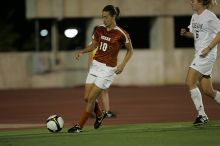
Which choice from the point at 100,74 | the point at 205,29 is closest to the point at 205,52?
the point at 205,29

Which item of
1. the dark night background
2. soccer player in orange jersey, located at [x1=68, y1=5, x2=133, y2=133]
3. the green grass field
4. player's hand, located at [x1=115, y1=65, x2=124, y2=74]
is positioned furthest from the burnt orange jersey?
the dark night background

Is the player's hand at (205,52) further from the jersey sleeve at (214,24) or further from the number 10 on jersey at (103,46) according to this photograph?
the number 10 on jersey at (103,46)

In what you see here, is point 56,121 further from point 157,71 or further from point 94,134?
point 157,71

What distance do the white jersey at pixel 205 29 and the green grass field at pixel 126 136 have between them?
1370mm

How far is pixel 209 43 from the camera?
11.8m

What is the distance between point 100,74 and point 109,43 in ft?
1.78

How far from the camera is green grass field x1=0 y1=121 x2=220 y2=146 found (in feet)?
32.7

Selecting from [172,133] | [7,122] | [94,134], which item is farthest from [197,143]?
[7,122]

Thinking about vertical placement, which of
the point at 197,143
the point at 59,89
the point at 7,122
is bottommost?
the point at 59,89

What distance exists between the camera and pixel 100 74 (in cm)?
1163

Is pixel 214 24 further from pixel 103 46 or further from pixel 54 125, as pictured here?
pixel 54 125

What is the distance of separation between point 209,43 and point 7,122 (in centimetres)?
508

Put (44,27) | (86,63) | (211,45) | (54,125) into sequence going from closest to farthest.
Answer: (54,125) → (211,45) → (86,63) → (44,27)

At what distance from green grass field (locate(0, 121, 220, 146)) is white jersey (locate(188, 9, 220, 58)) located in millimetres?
1370
